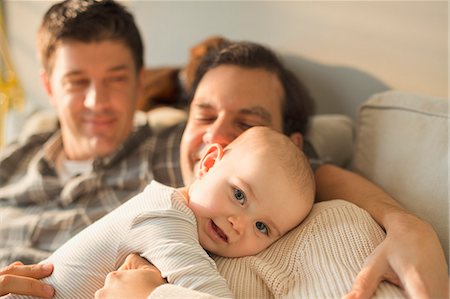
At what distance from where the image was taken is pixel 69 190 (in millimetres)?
1773

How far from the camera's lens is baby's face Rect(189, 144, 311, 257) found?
42.1 inches

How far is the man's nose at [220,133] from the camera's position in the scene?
139 cm

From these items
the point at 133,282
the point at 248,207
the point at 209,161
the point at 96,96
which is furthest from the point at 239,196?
the point at 96,96

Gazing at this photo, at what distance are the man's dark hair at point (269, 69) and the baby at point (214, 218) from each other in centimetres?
52

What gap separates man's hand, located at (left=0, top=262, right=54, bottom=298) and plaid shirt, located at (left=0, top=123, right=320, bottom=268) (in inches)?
19.5

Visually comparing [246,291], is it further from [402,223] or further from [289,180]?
[402,223]

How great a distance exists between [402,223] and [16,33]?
2649 millimetres

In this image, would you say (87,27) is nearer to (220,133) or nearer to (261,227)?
(220,133)

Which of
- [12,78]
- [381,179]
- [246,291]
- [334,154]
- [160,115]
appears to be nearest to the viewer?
[246,291]

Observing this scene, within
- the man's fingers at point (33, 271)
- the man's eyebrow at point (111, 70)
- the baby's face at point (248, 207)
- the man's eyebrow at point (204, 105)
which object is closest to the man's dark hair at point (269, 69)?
the man's eyebrow at point (204, 105)

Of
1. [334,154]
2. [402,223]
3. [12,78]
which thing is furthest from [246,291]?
[12,78]

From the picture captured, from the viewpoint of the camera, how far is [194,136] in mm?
1484

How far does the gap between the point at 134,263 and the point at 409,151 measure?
78 cm

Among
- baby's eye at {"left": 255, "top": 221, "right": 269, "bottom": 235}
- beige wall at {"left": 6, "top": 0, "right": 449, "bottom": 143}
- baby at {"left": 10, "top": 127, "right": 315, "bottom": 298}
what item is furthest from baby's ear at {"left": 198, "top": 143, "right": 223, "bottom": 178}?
beige wall at {"left": 6, "top": 0, "right": 449, "bottom": 143}
